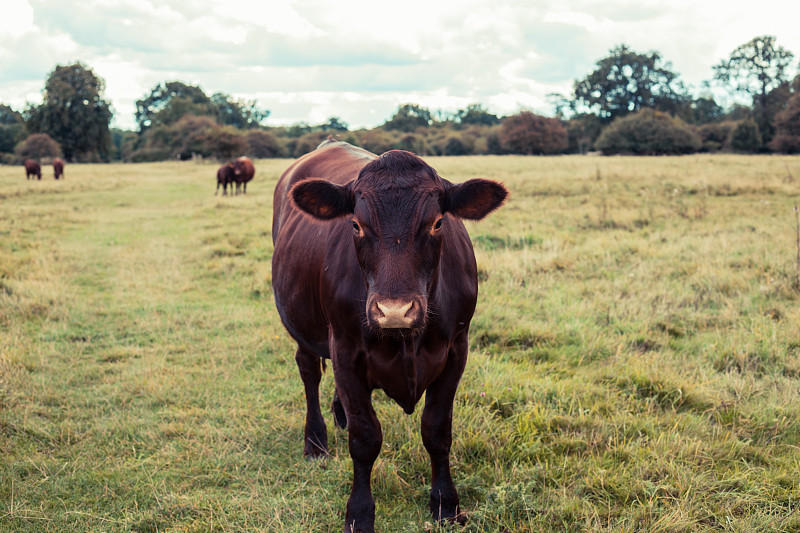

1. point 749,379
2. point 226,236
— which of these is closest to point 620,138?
point 226,236

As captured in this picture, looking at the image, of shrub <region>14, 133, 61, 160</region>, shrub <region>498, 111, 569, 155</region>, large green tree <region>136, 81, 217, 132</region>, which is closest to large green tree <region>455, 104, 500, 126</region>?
shrub <region>498, 111, 569, 155</region>

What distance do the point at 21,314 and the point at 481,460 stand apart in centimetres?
618

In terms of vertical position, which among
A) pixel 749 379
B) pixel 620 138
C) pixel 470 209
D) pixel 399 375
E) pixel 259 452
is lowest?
pixel 259 452

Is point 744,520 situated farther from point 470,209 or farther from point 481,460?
point 470,209

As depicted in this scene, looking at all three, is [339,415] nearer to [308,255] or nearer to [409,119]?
[308,255]

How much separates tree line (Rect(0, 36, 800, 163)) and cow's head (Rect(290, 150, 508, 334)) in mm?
36063

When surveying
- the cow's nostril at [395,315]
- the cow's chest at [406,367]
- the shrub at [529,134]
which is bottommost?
the cow's chest at [406,367]

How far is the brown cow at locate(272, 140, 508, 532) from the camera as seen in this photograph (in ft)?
8.30

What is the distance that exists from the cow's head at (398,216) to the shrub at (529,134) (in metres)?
60.8

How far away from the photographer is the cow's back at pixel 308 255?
3.57m

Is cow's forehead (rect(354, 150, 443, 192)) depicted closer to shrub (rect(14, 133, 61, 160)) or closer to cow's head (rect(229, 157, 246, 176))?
cow's head (rect(229, 157, 246, 176))

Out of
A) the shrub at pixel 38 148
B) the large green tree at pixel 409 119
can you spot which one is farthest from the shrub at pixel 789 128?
the shrub at pixel 38 148

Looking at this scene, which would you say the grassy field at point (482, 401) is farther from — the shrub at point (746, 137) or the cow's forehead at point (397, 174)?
the shrub at point (746, 137)

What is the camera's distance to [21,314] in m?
6.94
